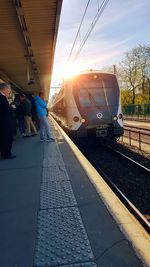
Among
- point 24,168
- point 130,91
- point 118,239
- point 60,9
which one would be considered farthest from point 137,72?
point 118,239

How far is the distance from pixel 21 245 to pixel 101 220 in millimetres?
882

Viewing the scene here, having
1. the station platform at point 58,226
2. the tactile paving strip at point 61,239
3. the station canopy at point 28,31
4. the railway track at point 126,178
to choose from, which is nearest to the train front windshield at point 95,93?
the railway track at point 126,178

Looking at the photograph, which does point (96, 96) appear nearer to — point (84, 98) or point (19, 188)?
point (84, 98)

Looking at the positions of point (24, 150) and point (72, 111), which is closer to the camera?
point (24, 150)

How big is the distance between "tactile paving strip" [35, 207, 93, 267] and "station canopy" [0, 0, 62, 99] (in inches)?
293

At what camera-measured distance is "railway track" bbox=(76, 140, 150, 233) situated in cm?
659

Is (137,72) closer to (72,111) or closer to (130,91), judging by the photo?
(130,91)

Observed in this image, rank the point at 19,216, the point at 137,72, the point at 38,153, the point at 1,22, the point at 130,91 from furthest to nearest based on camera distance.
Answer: the point at 130,91
the point at 137,72
the point at 1,22
the point at 38,153
the point at 19,216

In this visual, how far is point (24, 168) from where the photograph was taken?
710 cm

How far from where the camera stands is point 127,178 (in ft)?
Answer: 31.7

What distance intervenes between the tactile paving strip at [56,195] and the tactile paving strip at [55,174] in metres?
0.29

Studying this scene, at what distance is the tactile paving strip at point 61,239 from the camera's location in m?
2.87

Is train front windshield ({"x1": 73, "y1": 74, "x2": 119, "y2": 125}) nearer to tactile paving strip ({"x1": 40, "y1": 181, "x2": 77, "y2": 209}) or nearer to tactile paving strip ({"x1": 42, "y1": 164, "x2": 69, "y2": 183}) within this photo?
tactile paving strip ({"x1": 42, "y1": 164, "x2": 69, "y2": 183})

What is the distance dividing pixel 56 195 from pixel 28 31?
969 centimetres
